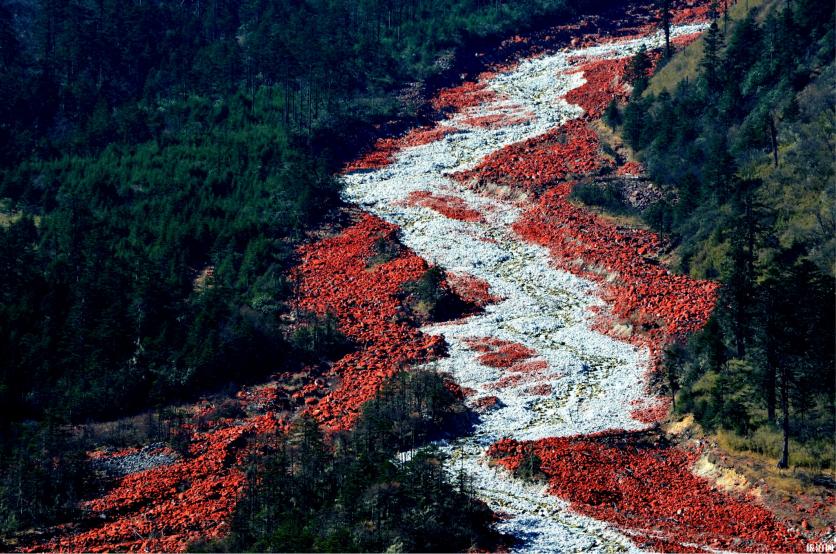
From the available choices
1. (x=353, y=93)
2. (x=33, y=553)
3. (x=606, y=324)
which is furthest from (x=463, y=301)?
(x=353, y=93)

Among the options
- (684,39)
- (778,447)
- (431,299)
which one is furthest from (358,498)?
(684,39)

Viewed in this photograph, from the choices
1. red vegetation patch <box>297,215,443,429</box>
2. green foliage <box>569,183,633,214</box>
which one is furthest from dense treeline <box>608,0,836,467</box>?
red vegetation patch <box>297,215,443,429</box>

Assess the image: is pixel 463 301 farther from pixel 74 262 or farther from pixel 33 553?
pixel 33 553

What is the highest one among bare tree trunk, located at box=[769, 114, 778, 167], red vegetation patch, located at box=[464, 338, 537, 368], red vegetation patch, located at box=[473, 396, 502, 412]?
bare tree trunk, located at box=[769, 114, 778, 167]

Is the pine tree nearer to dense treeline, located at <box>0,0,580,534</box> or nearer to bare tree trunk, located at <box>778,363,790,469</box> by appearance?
dense treeline, located at <box>0,0,580,534</box>

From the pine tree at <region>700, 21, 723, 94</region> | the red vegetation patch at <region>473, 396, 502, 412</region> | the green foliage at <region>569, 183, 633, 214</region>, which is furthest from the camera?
the pine tree at <region>700, 21, 723, 94</region>

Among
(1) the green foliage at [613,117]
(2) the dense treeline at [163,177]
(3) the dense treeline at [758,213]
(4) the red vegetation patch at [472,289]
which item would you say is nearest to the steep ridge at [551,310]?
(4) the red vegetation patch at [472,289]
